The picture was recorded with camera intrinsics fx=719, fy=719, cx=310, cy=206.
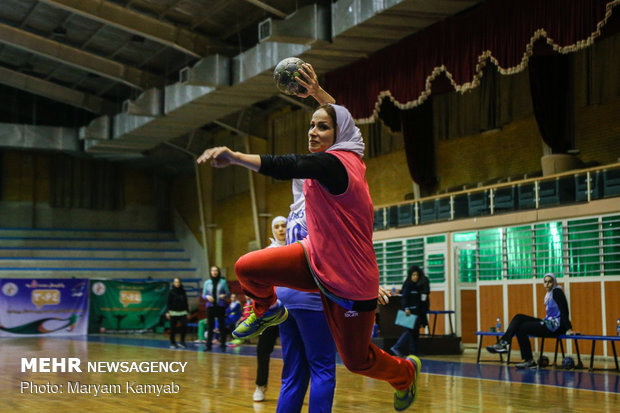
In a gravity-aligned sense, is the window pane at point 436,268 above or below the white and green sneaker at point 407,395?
above

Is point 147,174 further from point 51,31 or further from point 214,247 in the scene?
point 51,31

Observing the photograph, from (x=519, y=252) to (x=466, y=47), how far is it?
4741mm

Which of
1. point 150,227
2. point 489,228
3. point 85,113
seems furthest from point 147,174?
point 489,228

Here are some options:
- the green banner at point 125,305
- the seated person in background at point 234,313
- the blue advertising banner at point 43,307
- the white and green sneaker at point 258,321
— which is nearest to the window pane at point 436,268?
the seated person in background at point 234,313

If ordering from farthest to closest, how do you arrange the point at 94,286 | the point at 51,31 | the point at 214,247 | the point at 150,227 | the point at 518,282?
the point at 150,227, the point at 214,247, the point at 94,286, the point at 51,31, the point at 518,282

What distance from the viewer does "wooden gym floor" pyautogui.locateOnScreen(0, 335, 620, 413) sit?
6762 mm

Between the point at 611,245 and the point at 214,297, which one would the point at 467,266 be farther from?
the point at 214,297

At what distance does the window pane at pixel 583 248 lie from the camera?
1441 centimetres

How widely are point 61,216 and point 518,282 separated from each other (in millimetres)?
24350

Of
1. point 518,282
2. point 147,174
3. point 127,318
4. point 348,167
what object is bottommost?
point 127,318

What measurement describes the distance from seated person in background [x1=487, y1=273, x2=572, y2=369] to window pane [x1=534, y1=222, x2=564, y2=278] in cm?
325

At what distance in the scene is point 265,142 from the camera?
92.5 ft

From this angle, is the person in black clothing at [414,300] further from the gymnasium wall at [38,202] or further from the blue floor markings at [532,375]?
the gymnasium wall at [38,202]

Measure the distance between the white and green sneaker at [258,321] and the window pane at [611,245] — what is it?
37.4 ft
